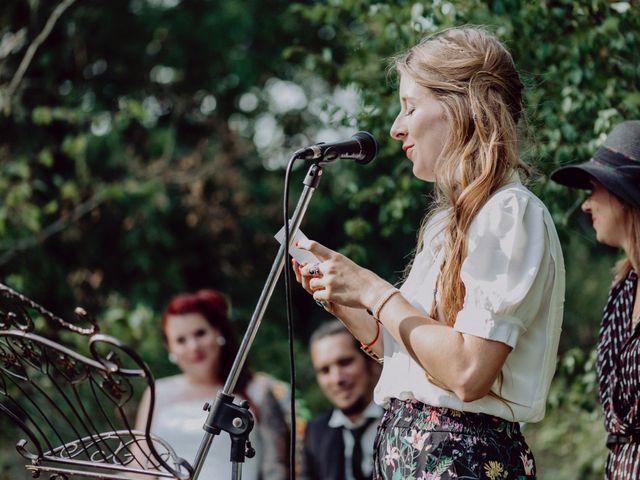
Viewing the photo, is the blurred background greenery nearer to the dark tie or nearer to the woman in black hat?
the dark tie

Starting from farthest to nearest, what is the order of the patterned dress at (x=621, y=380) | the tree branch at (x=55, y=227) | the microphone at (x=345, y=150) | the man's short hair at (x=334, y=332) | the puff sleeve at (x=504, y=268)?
the tree branch at (x=55, y=227)
the man's short hair at (x=334, y=332)
the patterned dress at (x=621, y=380)
the microphone at (x=345, y=150)
the puff sleeve at (x=504, y=268)

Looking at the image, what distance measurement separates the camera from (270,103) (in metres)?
9.22

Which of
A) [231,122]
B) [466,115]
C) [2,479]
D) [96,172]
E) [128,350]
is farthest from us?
[231,122]

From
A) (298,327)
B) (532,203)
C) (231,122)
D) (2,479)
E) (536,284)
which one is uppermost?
(532,203)

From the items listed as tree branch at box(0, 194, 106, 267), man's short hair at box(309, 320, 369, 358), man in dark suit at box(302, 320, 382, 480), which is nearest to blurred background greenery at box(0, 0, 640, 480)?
tree branch at box(0, 194, 106, 267)

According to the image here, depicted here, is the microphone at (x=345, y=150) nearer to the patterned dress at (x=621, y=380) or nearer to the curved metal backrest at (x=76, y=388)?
the curved metal backrest at (x=76, y=388)

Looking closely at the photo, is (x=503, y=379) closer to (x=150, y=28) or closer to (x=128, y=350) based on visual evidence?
(x=128, y=350)

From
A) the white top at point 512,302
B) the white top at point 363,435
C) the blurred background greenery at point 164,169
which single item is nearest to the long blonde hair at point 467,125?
the white top at point 512,302

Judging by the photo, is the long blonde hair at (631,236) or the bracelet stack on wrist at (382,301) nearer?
the bracelet stack on wrist at (382,301)

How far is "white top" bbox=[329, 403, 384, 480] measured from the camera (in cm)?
388

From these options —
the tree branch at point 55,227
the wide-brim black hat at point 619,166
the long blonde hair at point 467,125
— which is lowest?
the tree branch at point 55,227

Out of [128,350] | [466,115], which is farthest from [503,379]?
[128,350]

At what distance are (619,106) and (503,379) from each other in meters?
1.62

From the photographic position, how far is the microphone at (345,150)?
1.97 m
